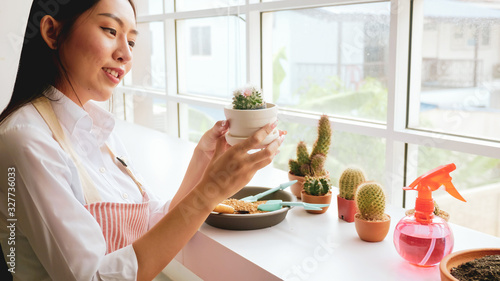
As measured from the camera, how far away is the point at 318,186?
1.33 metres

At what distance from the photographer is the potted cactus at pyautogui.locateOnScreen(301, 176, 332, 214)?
4.34 ft

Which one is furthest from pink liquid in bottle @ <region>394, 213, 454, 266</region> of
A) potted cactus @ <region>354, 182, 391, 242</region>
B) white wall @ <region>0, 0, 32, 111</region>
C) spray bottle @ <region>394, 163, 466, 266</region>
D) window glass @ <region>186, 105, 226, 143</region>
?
white wall @ <region>0, 0, 32, 111</region>

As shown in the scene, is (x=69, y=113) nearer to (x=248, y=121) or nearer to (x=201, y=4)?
(x=248, y=121)

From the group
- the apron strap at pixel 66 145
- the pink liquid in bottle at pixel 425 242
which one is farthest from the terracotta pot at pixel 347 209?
the apron strap at pixel 66 145

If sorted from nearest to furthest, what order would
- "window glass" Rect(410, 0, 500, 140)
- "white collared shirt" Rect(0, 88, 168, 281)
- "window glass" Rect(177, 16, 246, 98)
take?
"white collared shirt" Rect(0, 88, 168, 281) → "window glass" Rect(410, 0, 500, 140) → "window glass" Rect(177, 16, 246, 98)

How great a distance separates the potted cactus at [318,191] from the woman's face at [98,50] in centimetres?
59

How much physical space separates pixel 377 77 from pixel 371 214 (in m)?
0.97

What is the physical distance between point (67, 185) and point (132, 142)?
1.58 meters

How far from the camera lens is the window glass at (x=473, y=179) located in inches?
65.4

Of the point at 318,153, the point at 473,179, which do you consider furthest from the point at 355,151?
the point at 318,153

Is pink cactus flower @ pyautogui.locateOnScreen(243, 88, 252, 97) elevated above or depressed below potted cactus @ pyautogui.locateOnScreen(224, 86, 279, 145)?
above

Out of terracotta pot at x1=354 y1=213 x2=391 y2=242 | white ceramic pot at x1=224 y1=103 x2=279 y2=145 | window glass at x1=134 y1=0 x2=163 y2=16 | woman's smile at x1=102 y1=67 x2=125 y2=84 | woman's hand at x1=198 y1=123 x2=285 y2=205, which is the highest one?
window glass at x1=134 y1=0 x2=163 y2=16

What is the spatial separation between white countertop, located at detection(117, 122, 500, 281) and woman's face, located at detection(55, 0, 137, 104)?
46 cm

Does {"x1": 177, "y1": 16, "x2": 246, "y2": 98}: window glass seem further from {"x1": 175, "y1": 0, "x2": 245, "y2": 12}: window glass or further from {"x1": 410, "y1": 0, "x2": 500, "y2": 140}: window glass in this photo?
{"x1": 410, "y1": 0, "x2": 500, "y2": 140}: window glass
